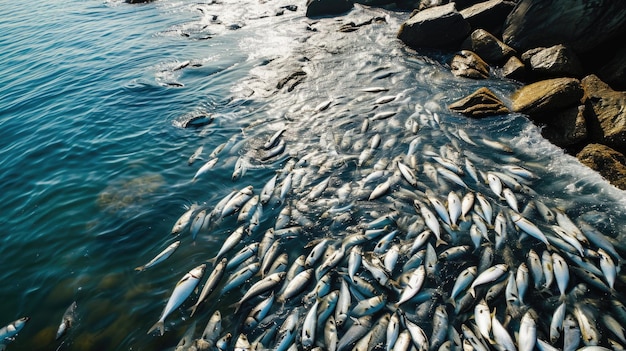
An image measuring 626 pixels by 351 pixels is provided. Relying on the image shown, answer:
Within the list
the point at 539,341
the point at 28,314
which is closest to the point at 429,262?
the point at 539,341

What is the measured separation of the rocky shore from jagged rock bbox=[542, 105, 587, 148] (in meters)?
0.02

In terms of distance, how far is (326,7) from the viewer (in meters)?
19.6

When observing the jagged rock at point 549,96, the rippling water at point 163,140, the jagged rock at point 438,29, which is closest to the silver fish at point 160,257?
the rippling water at point 163,140

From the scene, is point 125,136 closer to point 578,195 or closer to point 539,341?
point 539,341

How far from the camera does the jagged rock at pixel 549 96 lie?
8414mm

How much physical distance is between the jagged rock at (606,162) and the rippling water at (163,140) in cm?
25

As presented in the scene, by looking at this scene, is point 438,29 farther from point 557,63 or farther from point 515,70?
point 557,63

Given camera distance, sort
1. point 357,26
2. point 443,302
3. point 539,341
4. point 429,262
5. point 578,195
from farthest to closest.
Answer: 1. point 357,26
2. point 578,195
3. point 429,262
4. point 443,302
5. point 539,341

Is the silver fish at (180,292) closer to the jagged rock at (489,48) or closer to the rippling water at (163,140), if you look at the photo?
the rippling water at (163,140)

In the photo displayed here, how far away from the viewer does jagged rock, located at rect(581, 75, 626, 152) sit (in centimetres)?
743

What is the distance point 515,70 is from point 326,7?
497 inches

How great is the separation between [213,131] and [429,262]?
306 inches

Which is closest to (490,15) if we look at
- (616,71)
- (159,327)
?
(616,71)

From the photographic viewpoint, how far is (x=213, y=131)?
417 inches
